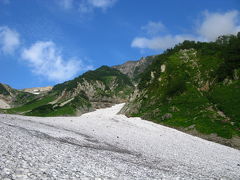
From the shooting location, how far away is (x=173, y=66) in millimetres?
109062

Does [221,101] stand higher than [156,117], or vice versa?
[221,101]

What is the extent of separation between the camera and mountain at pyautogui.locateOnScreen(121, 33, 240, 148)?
5809cm

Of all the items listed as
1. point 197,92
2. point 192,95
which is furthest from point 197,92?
point 192,95

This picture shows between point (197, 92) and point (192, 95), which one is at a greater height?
point (197, 92)

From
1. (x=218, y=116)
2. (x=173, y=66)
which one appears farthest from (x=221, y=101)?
(x=173, y=66)

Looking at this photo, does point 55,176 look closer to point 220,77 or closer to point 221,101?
point 221,101

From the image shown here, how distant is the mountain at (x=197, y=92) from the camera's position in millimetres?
58094

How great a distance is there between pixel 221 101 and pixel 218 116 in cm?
814

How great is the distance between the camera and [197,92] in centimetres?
8138

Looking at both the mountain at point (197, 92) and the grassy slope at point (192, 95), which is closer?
the mountain at point (197, 92)

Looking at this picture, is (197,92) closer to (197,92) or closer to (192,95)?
(197,92)

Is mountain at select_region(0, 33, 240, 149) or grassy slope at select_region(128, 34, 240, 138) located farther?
grassy slope at select_region(128, 34, 240, 138)

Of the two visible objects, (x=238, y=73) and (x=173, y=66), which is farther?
(x=173, y=66)

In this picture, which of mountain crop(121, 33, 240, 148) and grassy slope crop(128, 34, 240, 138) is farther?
grassy slope crop(128, 34, 240, 138)
